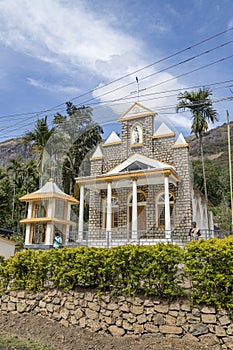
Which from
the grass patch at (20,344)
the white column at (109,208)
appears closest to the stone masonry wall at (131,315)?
the grass patch at (20,344)

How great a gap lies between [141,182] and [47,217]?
6.01m

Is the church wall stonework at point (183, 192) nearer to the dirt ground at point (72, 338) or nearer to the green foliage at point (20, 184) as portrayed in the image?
the dirt ground at point (72, 338)

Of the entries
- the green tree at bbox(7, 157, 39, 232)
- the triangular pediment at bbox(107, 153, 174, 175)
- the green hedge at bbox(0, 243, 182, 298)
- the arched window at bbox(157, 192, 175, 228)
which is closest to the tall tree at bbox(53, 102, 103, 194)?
the green hedge at bbox(0, 243, 182, 298)

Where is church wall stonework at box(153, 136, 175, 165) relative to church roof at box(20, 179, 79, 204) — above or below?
above

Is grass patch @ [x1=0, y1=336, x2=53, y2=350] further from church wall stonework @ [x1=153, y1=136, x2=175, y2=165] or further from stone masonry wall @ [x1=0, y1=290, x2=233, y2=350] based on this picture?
church wall stonework @ [x1=153, y1=136, x2=175, y2=165]

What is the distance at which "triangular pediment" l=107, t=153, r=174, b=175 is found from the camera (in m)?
13.9

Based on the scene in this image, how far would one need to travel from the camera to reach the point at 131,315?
610cm

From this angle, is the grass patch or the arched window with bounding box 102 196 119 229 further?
the arched window with bounding box 102 196 119 229

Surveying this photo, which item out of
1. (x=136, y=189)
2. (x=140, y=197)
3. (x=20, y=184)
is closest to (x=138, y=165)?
(x=136, y=189)

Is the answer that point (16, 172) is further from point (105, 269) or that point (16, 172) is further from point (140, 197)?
point (105, 269)

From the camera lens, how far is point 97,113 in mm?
8805

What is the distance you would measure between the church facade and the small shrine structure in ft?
6.74

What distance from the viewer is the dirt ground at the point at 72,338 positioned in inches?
212

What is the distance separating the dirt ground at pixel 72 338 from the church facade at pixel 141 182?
6.21 meters
